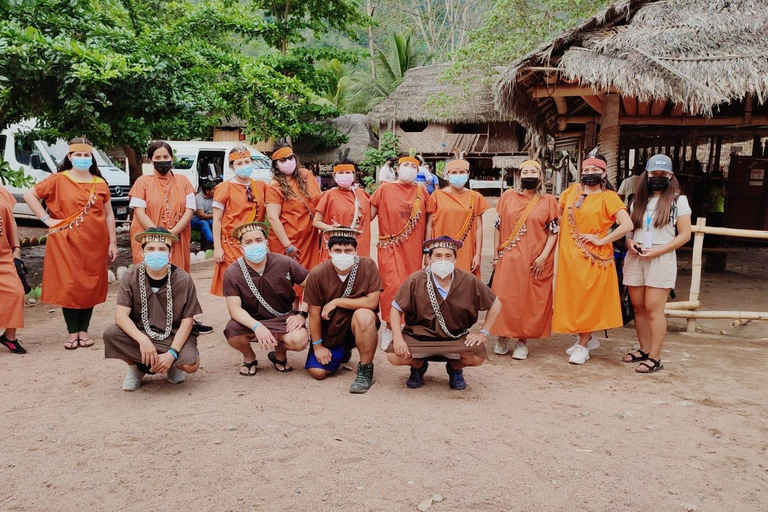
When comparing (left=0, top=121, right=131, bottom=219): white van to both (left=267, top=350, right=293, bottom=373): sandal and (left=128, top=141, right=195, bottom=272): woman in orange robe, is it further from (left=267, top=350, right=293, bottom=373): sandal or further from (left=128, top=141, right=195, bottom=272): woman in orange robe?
(left=267, top=350, right=293, bottom=373): sandal

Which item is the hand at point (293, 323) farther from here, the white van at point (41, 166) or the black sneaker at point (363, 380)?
the white van at point (41, 166)

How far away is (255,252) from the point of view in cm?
431

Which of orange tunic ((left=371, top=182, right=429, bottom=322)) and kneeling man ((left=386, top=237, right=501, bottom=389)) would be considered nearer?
kneeling man ((left=386, top=237, right=501, bottom=389))

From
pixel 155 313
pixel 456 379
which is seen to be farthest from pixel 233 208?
pixel 456 379

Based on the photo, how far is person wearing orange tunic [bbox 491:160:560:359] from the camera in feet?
16.4

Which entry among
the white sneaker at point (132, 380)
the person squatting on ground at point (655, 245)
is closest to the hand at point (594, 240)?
the person squatting on ground at point (655, 245)

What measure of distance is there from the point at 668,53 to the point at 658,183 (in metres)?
2.33

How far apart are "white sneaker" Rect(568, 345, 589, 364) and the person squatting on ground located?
0.41 m

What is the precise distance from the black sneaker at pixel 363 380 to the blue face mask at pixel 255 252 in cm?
101

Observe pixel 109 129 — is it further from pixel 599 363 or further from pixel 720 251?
pixel 720 251

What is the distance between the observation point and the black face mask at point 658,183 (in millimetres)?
4770

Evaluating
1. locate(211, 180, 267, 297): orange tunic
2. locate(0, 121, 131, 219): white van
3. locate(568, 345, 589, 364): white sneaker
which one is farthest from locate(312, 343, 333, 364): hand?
locate(0, 121, 131, 219): white van

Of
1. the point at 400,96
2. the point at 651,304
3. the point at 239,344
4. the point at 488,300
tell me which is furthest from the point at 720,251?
the point at 400,96

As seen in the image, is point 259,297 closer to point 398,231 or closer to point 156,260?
point 156,260
